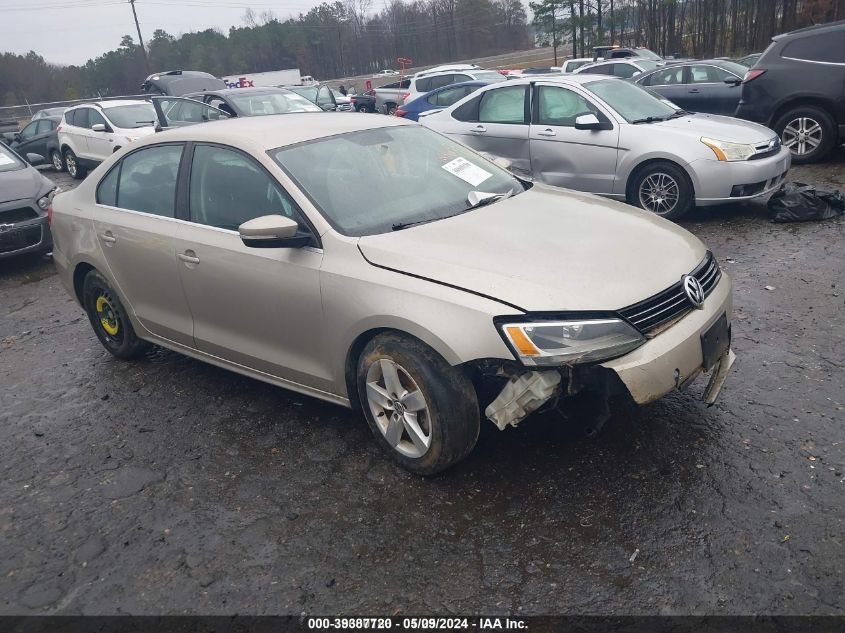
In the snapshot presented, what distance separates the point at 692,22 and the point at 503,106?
3093 centimetres

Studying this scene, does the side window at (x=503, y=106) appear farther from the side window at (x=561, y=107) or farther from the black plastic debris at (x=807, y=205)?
the black plastic debris at (x=807, y=205)

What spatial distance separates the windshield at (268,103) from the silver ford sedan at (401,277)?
7921 mm

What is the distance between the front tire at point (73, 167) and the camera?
1531 cm

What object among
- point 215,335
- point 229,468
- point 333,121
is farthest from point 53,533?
point 333,121

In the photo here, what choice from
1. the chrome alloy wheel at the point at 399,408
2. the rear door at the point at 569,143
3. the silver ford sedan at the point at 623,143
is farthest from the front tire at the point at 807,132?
the chrome alloy wheel at the point at 399,408

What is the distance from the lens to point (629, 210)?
3.94m

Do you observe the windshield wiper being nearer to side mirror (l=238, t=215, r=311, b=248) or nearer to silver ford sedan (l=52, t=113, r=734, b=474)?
silver ford sedan (l=52, t=113, r=734, b=474)

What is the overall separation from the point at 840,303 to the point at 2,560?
5.40 metres

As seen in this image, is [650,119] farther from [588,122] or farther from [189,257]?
[189,257]

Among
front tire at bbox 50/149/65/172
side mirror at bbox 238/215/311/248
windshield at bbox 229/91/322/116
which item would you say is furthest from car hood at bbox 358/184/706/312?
front tire at bbox 50/149/65/172

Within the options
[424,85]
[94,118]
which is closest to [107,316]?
[94,118]

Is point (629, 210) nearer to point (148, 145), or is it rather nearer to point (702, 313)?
point (702, 313)

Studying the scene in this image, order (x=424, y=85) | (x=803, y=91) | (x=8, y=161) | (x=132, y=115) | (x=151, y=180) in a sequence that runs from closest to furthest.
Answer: (x=151, y=180) < (x=8, y=161) < (x=803, y=91) < (x=132, y=115) < (x=424, y=85)

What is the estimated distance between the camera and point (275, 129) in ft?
13.3
